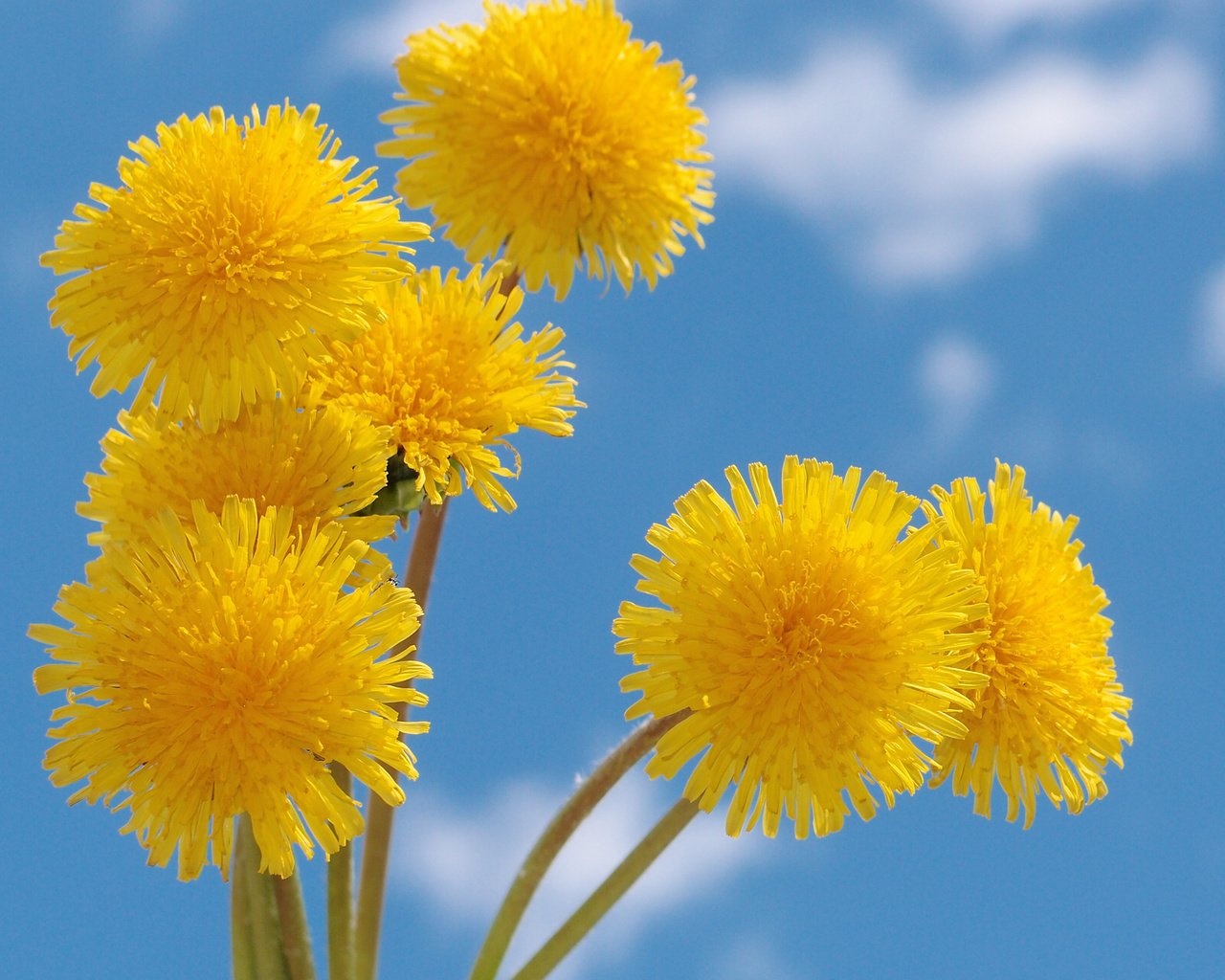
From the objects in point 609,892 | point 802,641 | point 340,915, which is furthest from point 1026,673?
point 340,915

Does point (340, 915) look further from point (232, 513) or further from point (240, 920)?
point (232, 513)

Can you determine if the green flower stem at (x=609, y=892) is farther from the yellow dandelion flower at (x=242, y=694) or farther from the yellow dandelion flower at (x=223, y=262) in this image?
the yellow dandelion flower at (x=223, y=262)

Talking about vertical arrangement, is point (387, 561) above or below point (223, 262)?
below

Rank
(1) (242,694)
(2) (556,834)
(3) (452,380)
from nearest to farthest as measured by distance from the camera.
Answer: (1) (242,694) < (3) (452,380) < (2) (556,834)

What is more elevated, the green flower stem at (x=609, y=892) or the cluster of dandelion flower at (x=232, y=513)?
the cluster of dandelion flower at (x=232, y=513)

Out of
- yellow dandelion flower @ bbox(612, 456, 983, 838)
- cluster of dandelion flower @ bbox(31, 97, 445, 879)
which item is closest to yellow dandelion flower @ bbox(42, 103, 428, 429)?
cluster of dandelion flower @ bbox(31, 97, 445, 879)

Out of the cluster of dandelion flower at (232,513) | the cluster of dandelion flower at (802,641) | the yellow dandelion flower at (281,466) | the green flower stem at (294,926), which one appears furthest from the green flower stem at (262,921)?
the cluster of dandelion flower at (802,641)

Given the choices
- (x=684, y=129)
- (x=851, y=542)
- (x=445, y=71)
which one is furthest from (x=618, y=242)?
(x=851, y=542)

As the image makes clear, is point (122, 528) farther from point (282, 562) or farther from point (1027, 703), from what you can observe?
point (1027, 703)
